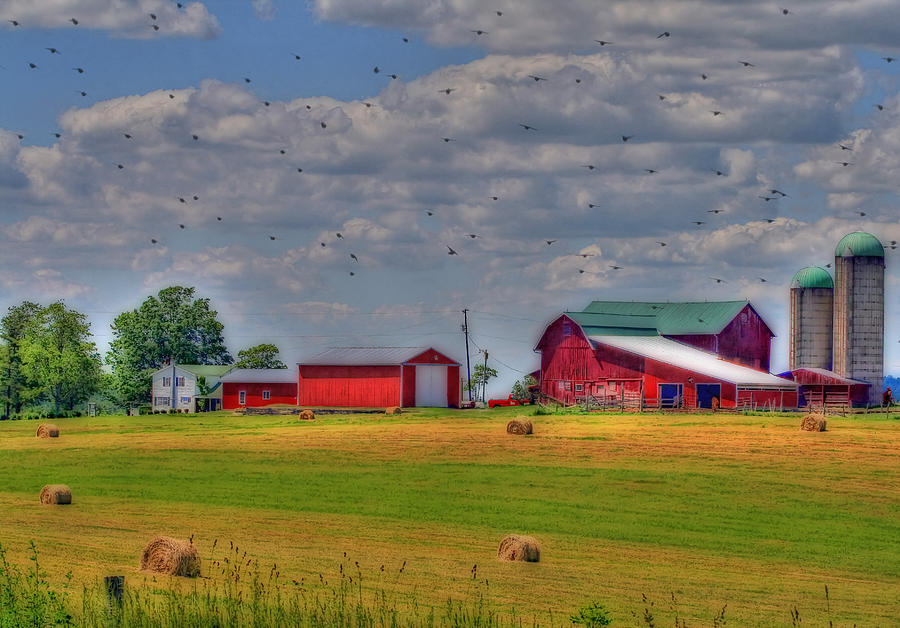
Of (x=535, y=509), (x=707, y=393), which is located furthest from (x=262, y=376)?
(x=535, y=509)

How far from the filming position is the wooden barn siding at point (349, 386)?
333 ft

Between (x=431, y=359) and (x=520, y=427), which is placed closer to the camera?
(x=520, y=427)

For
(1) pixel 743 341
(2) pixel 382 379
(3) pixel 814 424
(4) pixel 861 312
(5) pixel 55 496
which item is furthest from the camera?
(2) pixel 382 379

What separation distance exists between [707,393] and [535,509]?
44362 millimetres

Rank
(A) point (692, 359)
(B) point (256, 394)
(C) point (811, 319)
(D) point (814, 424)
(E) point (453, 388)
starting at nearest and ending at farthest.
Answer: (D) point (814, 424) < (A) point (692, 359) < (C) point (811, 319) < (E) point (453, 388) < (B) point (256, 394)

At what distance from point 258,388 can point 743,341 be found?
45975mm

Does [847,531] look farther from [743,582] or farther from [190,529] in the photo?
[190,529]

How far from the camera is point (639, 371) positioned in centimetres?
8694

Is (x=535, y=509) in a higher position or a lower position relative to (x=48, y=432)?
lower

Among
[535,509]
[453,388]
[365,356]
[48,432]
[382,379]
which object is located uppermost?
[365,356]

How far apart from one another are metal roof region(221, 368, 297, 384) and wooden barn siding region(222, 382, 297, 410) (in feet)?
0.97

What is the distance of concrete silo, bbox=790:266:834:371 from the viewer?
3812 inches

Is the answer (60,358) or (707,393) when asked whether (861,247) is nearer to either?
(707,393)

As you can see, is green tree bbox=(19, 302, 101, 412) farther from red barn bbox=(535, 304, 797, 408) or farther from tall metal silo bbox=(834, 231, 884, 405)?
tall metal silo bbox=(834, 231, 884, 405)
